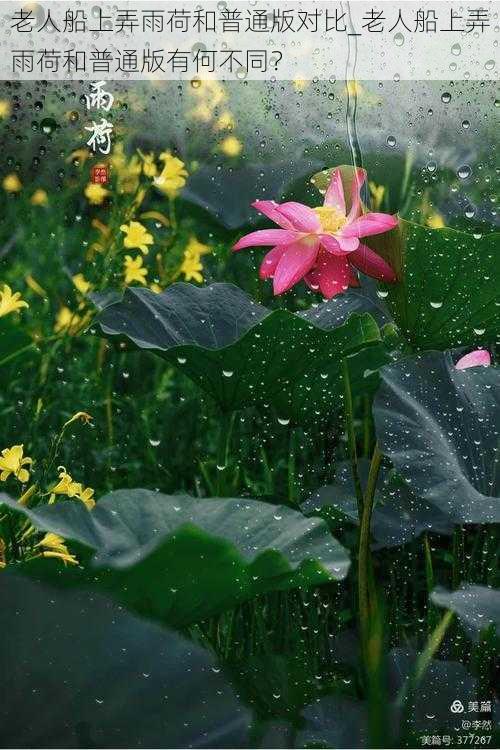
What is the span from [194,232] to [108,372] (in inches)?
7.8

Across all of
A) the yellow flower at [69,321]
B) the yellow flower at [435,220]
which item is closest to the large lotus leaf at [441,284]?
the yellow flower at [435,220]

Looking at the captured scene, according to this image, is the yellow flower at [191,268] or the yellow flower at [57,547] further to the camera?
the yellow flower at [191,268]

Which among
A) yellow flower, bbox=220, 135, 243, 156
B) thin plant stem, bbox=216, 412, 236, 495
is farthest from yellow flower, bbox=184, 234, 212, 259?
thin plant stem, bbox=216, 412, 236, 495

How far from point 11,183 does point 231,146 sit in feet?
0.82

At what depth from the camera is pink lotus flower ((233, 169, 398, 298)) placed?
3.38ft

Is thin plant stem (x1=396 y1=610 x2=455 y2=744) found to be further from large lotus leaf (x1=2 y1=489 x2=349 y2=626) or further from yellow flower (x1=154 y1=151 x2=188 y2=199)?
Answer: yellow flower (x1=154 y1=151 x2=188 y2=199)

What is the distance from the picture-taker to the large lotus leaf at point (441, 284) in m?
0.98

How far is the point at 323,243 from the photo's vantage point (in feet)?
3.40

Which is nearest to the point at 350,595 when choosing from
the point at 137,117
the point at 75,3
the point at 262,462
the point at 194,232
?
the point at 262,462

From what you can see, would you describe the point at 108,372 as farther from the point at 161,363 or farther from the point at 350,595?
the point at 350,595

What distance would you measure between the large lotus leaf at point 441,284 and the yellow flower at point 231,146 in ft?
0.69

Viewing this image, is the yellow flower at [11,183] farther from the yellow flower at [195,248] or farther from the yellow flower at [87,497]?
the yellow flower at [87,497]

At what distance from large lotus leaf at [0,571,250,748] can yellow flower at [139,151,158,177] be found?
50 centimetres

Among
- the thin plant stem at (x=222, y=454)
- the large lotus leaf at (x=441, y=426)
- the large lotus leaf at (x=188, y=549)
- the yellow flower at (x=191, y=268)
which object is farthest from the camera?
the yellow flower at (x=191, y=268)
